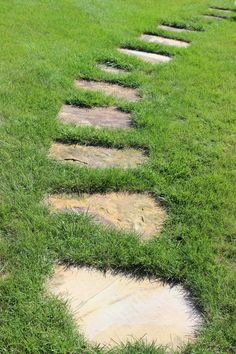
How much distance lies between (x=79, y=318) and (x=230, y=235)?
3.48 feet

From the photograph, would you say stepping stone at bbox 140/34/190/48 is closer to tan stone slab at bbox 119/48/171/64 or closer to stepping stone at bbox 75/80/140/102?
tan stone slab at bbox 119/48/171/64

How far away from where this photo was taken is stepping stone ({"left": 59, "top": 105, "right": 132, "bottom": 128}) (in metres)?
3.93

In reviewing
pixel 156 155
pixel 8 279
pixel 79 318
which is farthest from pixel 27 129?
pixel 79 318

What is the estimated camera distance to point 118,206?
299cm

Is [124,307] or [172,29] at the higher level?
[172,29]

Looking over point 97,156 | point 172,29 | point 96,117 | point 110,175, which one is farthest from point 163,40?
point 110,175

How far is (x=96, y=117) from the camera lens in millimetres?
4070

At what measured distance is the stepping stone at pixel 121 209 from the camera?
2842mm

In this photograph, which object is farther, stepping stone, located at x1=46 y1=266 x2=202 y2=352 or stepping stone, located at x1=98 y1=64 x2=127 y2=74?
stepping stone, located at x1=98 y1=64 x2=127 y2=74

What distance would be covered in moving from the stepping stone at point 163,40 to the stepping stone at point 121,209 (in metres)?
3.58

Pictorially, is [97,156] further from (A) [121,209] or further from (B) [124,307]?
(B) [124,307]

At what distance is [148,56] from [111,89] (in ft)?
3.93

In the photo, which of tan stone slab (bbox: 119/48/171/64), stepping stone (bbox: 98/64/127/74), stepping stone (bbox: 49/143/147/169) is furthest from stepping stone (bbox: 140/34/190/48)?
stepping stone (bbox: 49/143/147/169)

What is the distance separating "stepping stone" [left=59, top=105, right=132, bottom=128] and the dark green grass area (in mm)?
83
